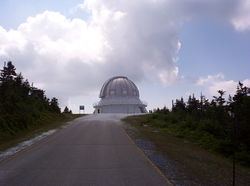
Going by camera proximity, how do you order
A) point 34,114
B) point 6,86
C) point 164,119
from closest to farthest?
point 6,86, point 34,114, point 164,119

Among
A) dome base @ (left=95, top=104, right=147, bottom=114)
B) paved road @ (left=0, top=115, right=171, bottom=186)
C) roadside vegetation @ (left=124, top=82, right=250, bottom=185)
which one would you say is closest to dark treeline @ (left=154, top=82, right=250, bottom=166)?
roadside vegetation @ (left=124, top=82, right=250, bottom=185)

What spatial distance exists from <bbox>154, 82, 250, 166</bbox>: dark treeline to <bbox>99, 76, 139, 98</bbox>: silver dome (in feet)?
169

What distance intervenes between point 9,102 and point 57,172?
21.2m

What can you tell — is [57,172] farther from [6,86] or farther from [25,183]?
[6,86]

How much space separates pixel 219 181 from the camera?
15836 millimetres

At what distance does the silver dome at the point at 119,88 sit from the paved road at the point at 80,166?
263ft

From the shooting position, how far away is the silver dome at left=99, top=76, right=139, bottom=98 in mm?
106438

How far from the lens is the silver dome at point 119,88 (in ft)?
349

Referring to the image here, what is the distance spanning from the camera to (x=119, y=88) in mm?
106625

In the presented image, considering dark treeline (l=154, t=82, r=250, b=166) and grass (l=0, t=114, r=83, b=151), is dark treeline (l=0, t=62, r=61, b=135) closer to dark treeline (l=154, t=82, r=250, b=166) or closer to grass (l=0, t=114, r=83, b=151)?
grass (l=0, t=114, r=83, b=151)

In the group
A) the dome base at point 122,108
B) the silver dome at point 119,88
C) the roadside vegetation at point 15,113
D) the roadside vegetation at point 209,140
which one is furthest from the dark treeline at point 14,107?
the silver dome at point 119,88

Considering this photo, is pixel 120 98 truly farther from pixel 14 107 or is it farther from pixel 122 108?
pixel 14 107

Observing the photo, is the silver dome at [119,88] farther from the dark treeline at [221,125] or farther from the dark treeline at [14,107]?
the dark treeline at [14,107]

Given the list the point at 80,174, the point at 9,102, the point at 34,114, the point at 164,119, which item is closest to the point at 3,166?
the point at 80,174
